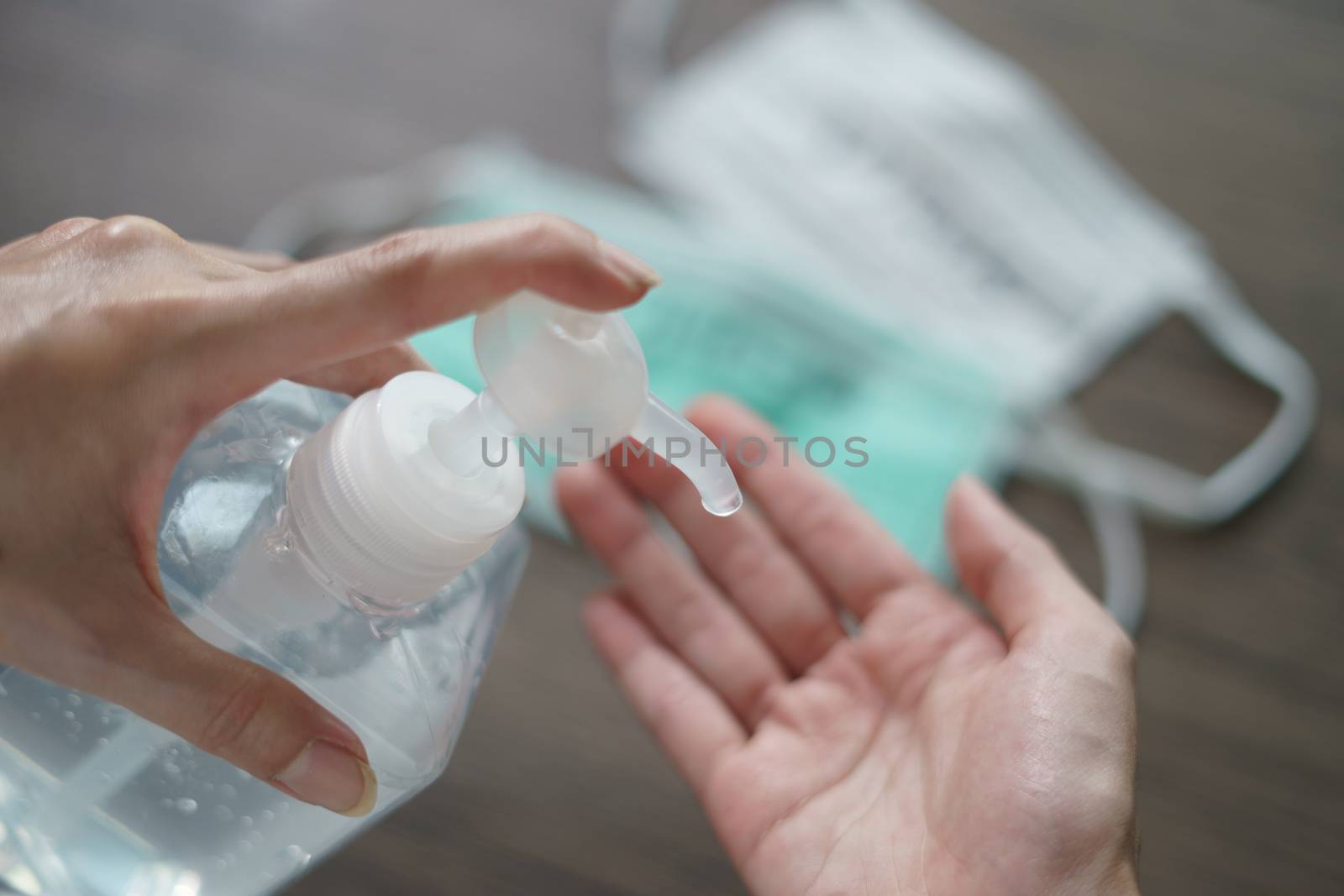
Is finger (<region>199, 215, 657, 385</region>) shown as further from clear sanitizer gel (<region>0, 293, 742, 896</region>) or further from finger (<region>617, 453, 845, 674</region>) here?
finger (<region>617, 453, 845, 674</region>)

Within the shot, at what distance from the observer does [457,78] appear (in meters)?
1.04

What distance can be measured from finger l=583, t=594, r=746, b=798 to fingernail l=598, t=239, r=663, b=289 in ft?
1.15

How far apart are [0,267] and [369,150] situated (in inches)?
23.2

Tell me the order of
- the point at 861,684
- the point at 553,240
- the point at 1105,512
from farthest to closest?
the point at 1105,512
the point at 861,684
the point at 553,240

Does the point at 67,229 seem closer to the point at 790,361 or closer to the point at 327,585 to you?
the point at 327,585

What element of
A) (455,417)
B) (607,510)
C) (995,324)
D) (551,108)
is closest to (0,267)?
(455,417)

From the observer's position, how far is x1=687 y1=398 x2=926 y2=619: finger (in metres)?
0.70

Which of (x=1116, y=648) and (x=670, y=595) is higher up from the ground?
(x=1116, y=648)

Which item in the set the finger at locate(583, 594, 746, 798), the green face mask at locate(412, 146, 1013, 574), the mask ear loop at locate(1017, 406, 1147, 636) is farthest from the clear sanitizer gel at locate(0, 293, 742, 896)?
the mask ear loop at locate(1017, 406, 1147, 636)

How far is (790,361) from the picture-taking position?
92 cm

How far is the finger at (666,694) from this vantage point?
2.14 feet

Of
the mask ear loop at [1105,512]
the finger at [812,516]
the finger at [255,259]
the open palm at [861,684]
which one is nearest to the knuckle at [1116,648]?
the open palm at [861,684]

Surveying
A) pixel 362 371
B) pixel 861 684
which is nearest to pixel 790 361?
pixel 861 684

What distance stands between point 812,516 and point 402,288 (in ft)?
1.32
